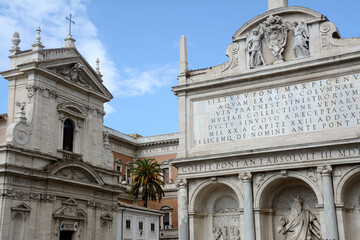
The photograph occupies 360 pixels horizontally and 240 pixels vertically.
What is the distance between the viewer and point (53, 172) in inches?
1162

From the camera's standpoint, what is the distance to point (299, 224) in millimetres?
20766

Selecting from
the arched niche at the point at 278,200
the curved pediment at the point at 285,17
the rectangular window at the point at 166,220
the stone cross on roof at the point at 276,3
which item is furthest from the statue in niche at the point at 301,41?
the rectangular window at the point at 166,220

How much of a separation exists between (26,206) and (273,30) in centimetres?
1692

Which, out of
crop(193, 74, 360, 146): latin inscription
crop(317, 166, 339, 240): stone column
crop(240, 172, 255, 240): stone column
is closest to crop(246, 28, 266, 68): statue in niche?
crop(193, 74, 360, 146): latin inscription

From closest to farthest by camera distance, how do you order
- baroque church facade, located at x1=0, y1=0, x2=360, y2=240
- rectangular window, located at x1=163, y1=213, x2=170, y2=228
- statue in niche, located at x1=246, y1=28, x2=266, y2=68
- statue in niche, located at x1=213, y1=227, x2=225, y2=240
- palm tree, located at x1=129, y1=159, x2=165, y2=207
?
baroque church facade, located at x1=0, y1=0, x2=360, y2=240 → statue in niche, located at x1=213, y1=227, x2=225, y2=240 → statue in niche, located at x1=246, y1=28, x2=266, y2=68 → palm tree, located at x1=129, y1=159, x2=165, y2=207 → rectangular window, located at x1=163, y1=213, x2=170, y2=228

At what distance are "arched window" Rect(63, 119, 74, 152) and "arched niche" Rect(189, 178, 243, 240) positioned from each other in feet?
42.0

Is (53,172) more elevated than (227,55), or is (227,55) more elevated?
(227,55)

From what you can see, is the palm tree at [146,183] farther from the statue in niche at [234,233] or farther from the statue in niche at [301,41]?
the statue in niche at [301,41]

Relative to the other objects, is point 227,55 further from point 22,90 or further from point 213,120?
point 22,90

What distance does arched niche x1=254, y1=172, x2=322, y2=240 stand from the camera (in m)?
21.0

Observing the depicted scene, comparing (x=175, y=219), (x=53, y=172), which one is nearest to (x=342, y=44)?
(x=53, y=172)

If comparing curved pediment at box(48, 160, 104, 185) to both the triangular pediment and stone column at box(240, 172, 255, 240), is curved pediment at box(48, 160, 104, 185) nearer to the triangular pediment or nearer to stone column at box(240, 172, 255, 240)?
the triangular pediment

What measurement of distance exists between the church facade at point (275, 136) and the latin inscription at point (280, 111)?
0.15ft

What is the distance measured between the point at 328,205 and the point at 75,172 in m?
17.5
